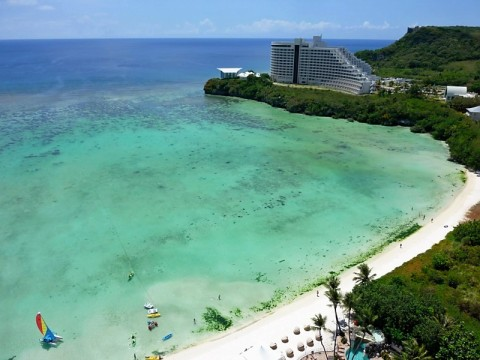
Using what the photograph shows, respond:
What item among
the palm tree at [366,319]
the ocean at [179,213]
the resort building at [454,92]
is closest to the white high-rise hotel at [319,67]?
the resort building at [454,92]

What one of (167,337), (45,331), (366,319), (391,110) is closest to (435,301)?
(366,319)

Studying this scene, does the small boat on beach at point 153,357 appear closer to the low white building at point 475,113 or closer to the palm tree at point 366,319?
the palm tree at point 366,319

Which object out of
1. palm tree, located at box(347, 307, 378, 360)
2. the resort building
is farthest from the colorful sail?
the resort building

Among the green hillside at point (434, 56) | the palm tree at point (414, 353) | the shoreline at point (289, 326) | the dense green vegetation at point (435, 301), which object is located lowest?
the shoreline at point (289, 326)

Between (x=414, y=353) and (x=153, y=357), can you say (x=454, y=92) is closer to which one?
(x=414, y=353)

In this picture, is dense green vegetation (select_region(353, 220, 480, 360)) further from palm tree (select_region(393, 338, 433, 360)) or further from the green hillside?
the green hillside

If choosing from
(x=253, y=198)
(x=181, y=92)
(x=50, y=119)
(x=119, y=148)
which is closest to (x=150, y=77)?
(x=181, y=92)
